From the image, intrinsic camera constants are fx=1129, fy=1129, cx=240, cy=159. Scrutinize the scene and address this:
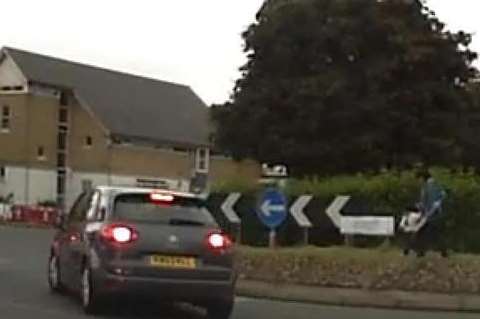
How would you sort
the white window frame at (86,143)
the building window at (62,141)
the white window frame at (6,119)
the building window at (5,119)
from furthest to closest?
1. the building window at (62,141)
2. the white window frame at (86,143)
3. the building window at (5,119)
4. the white window frame at (6,119)

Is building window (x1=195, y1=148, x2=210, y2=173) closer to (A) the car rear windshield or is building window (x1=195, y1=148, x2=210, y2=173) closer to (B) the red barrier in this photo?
(B) the red barrier

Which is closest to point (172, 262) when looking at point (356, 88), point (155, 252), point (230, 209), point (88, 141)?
point (155, 252)

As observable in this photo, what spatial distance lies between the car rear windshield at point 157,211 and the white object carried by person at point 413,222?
6.37 meters

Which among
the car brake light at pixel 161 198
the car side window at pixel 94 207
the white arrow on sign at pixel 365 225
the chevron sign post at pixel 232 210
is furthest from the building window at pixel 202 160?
the car brake light at pixel 161 198

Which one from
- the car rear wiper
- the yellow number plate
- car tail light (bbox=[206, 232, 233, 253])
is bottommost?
the yellow number plate

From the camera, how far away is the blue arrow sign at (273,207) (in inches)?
818

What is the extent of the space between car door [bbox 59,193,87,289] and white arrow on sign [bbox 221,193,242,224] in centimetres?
679

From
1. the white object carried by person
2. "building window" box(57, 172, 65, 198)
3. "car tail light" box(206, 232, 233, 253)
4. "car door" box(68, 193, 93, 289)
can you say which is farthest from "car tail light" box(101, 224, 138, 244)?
"building window" box(57, 172, 65, 198)

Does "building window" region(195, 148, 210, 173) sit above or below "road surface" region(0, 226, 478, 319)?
above

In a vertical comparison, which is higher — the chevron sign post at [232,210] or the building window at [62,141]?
the building window at [62,141]

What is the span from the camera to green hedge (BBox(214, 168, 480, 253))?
66.4 ft

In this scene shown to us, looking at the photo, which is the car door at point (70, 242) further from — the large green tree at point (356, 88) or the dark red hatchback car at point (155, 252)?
the large green tree at point (356, 88)

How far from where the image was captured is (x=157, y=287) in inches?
518

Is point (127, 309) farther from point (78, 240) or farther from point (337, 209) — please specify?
point (337, 209)
